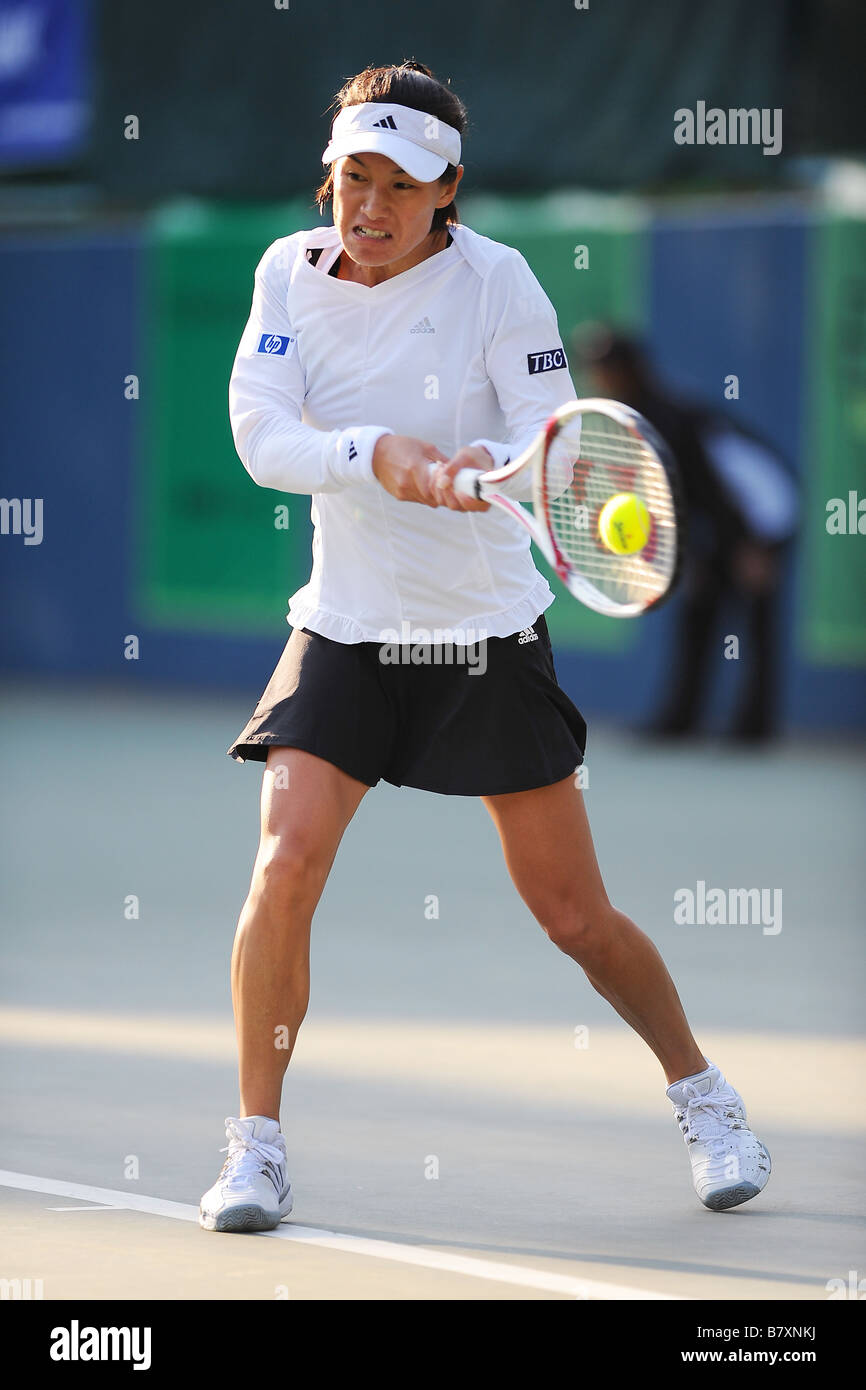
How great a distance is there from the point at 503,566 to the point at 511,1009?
2.03m

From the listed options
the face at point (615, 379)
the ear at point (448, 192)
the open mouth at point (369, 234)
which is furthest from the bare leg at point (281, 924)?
the face at point (615, 379)

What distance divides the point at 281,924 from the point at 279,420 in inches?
34.0

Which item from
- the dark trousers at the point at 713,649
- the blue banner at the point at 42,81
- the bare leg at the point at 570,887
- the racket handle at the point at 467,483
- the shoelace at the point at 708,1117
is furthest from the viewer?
the blue banner at the point at 42,81

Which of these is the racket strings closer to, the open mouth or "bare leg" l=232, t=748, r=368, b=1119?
the open mouth

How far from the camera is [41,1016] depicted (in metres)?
5.59

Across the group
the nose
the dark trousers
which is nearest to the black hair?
the nose

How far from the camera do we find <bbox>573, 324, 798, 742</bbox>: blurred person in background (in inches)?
457

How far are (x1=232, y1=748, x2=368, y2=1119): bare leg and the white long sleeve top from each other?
29cm

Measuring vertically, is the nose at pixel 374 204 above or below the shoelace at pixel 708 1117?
above

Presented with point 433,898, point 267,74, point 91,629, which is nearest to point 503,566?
point 433,898

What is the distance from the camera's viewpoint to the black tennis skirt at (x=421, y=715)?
3.94 metres

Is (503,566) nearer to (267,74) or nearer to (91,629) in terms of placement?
(267,74)

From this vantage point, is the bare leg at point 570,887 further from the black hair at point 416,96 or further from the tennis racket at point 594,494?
the black hair at point 416,96

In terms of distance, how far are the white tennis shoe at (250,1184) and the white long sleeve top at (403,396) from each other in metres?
0.86
